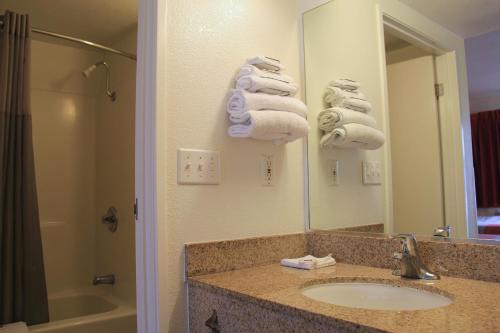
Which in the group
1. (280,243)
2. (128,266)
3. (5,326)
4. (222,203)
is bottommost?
(5,326)

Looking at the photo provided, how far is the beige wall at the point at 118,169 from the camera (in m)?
2.43

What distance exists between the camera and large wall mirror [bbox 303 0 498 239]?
1195mm

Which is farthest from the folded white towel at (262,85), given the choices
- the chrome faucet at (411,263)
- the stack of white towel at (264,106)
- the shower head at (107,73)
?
the shower head at (107,73)

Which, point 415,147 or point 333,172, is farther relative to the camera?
point 333,172

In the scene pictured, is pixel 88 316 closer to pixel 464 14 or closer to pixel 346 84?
pixel 346 84

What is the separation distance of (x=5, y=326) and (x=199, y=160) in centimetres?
141

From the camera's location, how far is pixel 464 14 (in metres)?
1.18

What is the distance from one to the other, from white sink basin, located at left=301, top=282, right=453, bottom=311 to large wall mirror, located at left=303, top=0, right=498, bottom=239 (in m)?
0.26

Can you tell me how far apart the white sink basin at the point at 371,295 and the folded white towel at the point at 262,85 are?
2.12ft

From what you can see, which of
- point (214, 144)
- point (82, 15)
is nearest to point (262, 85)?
point (214, 144)

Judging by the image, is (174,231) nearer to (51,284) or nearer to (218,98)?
(218,98)

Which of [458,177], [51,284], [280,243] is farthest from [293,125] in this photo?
[51,284]

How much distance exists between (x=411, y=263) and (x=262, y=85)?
713 millimetres

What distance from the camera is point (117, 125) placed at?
8.46 feet
